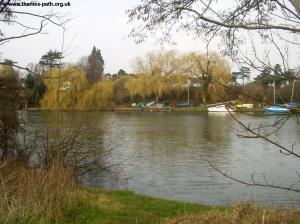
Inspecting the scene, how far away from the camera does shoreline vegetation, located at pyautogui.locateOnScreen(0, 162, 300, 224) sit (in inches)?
224

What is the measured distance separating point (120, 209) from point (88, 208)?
90 centimetres

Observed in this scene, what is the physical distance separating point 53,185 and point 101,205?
67.2 inches

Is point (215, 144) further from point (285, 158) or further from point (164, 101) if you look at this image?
point (164, 101)

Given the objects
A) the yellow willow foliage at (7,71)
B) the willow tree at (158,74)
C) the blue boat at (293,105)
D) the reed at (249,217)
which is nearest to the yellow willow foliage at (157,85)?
the willow tree at (158,74)

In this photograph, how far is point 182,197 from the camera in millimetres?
12352

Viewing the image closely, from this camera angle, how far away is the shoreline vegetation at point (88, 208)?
18.6 ft

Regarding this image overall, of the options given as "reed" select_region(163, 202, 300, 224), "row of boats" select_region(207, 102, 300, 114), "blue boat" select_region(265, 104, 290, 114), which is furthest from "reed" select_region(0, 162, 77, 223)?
"blue boat" select_region(265, 104, 290, 114)

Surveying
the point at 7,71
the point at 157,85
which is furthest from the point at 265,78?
the point at 157,85

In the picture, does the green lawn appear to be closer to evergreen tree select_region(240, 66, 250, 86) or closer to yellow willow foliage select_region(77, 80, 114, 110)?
evergreen tree select_region(240, 66, 250, 86)

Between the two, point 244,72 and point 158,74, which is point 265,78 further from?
point 158,74

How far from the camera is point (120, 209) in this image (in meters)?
9.15

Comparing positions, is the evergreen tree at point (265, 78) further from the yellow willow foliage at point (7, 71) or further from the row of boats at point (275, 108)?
the yellow willow foliage at point (7, 71)

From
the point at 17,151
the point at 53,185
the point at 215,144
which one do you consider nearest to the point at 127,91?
the point at 215,144

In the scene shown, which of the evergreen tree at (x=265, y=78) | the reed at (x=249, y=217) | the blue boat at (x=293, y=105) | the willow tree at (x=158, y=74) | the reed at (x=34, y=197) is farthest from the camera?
the willow tree at (x=158, y=74)
